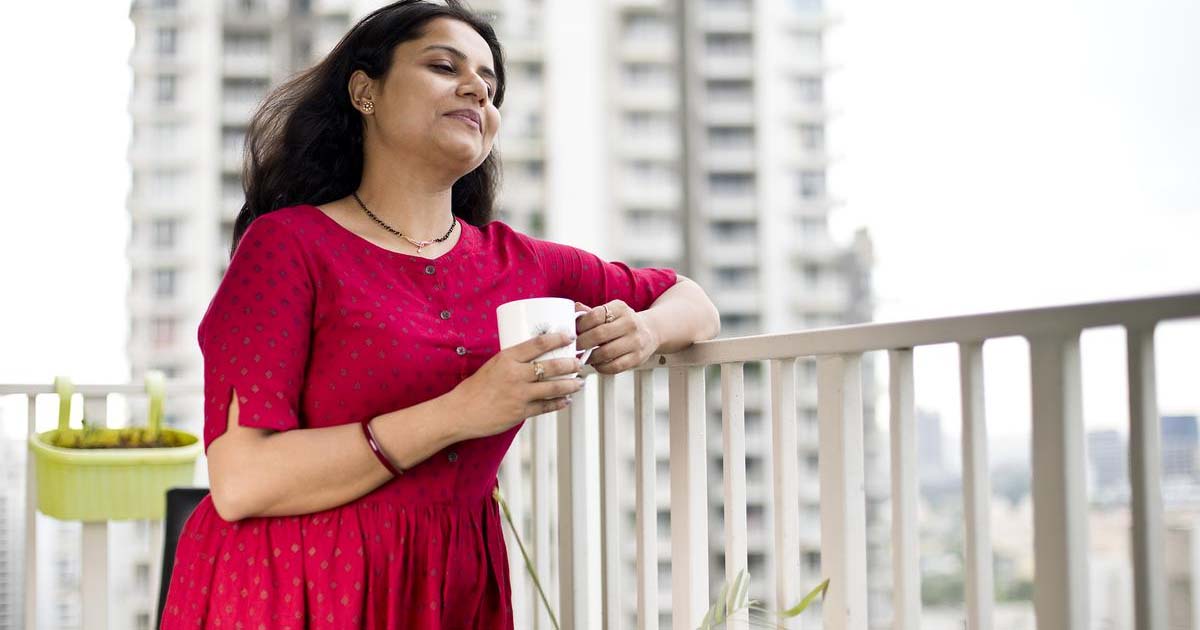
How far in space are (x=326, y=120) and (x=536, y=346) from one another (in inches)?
22.7

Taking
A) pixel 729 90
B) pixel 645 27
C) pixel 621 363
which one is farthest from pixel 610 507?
pixel 729 90

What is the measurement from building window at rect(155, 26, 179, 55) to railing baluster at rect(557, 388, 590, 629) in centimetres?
377

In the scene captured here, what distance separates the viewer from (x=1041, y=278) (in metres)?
5.44

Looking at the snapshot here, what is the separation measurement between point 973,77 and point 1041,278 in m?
1.18

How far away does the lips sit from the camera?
140 cm

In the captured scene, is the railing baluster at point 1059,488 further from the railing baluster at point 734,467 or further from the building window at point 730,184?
the building window at point 730,184

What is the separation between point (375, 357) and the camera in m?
1.31

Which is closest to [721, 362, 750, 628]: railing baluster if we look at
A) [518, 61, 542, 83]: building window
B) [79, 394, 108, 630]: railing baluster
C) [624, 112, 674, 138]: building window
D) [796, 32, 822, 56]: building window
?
[79, 394, 108, 630]: railing baluster

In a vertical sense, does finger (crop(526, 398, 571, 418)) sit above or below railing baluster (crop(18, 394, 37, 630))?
above

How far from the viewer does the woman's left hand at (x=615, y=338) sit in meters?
1.32

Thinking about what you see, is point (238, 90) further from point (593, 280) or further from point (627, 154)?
point (593, 280)

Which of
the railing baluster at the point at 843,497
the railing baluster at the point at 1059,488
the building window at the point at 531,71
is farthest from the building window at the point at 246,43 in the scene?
the railing baluster at the point at 1059,488

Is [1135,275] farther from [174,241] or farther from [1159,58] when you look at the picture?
[174,241]

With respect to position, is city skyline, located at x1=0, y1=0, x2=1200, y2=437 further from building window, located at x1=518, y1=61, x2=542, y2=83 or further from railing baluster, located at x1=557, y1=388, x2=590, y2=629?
building window, located at x1=518, y1=61, x2=542, y2=83
